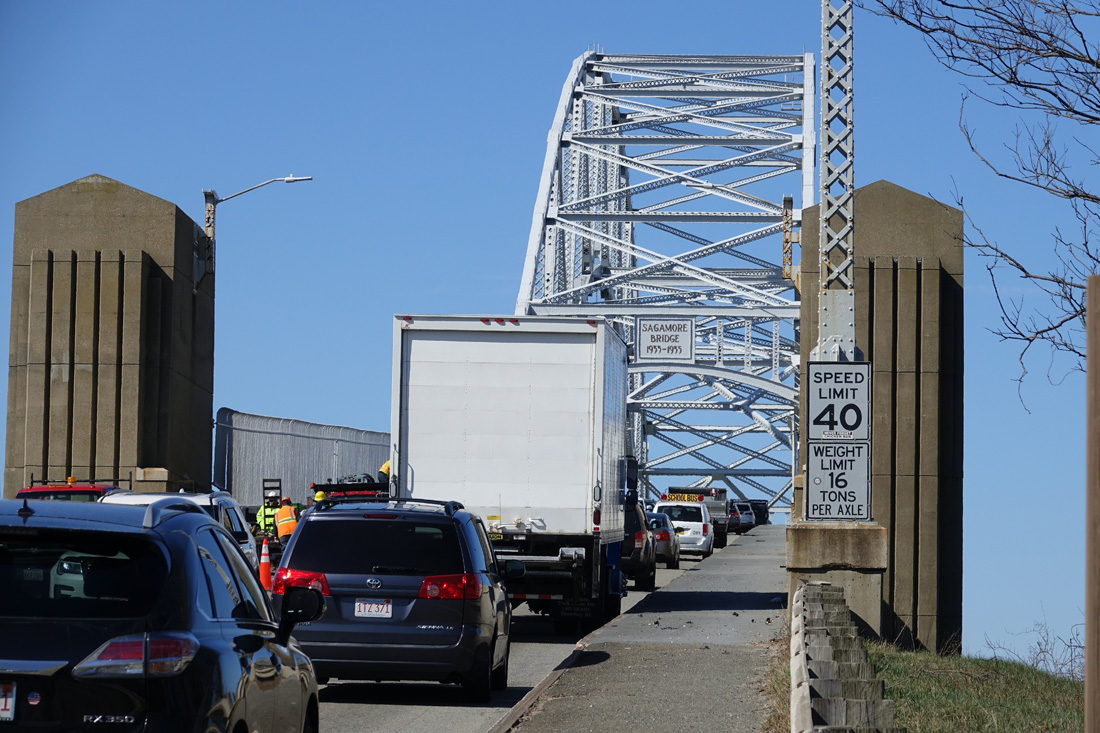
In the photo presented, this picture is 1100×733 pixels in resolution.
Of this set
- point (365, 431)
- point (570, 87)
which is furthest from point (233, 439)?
point (570, 87)

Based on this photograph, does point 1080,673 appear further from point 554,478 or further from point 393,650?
point 554,478

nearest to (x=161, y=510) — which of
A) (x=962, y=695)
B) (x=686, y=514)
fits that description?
(x=962, y=695)

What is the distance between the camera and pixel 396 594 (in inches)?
498

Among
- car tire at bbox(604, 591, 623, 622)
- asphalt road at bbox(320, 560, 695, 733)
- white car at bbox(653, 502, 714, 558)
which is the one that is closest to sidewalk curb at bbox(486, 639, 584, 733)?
asphalt road at bbox(320, 560, 695, 733)

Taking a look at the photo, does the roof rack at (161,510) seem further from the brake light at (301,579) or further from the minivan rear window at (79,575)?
the brake light at (301,579)

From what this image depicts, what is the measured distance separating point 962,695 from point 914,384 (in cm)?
909

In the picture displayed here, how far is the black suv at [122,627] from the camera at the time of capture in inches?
217

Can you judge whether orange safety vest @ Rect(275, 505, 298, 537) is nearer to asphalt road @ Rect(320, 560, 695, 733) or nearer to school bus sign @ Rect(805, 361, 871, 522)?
asphalt road @ Rect(320, 560, 695, 733)

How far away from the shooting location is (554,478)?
19.3 m

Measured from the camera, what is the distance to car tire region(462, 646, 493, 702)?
1264cm

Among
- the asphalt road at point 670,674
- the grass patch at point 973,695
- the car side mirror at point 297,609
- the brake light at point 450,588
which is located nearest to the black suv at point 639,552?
the asphalt road at point 670,674

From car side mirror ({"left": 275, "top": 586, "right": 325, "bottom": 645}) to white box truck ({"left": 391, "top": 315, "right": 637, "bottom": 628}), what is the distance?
38.1 feet

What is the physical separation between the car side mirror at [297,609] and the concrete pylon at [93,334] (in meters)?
22.6

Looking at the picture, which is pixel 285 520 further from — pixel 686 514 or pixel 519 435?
pixel 686 514
